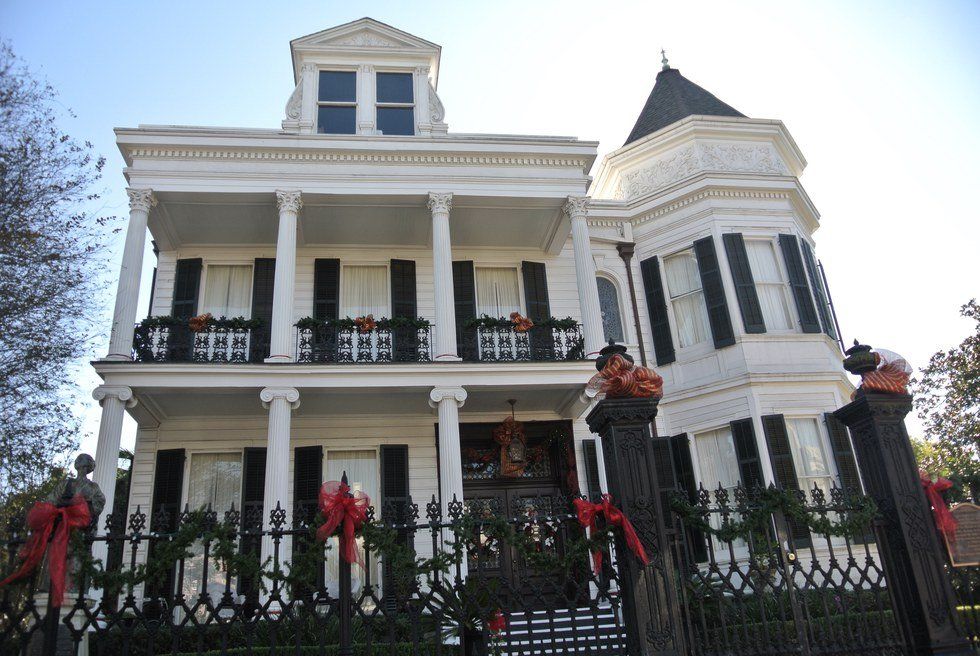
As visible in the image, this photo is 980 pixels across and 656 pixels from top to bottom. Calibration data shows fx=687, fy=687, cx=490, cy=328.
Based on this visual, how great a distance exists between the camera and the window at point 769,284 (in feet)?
52.3

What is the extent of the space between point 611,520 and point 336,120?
1378cm

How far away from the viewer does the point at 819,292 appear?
1694 cm

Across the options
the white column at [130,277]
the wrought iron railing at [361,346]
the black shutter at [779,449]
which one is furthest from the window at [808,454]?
the white column at [130,277]

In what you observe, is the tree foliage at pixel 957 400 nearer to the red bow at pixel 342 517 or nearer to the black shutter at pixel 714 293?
the black shutter at pixel 714 293

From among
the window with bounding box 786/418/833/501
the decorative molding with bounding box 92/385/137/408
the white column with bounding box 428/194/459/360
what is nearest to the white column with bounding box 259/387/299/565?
the decorative molding with bounding box 92/385/137/408

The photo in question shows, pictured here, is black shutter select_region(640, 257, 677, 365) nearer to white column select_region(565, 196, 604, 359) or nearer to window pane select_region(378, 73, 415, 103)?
white column select_region(565, 196, 604, 359)

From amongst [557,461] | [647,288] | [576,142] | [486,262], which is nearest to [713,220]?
[647,288]

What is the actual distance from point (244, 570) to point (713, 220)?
1403 centimetres

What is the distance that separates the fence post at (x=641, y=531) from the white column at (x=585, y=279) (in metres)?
7.99

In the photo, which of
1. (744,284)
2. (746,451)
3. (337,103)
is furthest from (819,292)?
(337,103)

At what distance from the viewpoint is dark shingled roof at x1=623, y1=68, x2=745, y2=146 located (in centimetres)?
1883

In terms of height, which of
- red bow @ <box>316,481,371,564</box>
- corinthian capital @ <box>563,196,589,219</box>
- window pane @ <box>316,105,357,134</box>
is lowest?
red bow @ <box>316,481,371,564</box>

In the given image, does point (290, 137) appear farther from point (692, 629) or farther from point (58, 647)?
point (692, 629)

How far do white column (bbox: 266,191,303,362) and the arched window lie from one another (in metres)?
7.54
